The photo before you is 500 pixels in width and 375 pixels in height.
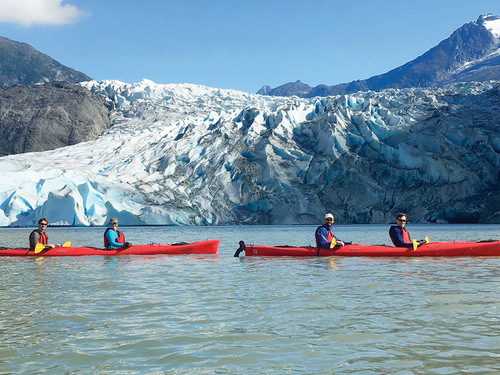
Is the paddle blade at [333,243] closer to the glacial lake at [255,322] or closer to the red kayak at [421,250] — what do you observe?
the red kayak at [421,250]

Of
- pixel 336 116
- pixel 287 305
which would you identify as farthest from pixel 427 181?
pixel 287 305

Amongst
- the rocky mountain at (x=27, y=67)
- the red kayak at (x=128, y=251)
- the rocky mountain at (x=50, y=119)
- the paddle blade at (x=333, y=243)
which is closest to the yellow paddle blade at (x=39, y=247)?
the red kayak at (x=128, y=251)

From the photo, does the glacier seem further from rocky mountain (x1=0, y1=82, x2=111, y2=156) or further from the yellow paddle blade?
the yellow paddle blade

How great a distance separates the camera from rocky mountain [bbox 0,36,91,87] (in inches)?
5330

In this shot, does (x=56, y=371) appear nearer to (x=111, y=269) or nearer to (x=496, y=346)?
(x=496, y=346)

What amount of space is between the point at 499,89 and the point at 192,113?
3372 centimetres

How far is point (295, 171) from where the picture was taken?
49406 mm

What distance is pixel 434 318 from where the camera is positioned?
214 inches

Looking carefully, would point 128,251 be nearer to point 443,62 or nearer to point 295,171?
point 295,171

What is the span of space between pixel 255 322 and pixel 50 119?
2948 inches

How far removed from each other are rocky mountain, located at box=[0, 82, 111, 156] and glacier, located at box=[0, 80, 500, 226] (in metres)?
18.8

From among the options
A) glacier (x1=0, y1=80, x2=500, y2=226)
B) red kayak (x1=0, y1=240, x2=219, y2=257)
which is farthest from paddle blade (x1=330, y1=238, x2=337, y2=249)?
glacier (x1=0, y1=80, x2=500, y2=226)

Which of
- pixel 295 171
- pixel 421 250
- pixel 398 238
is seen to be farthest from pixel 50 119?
pixel 421 250

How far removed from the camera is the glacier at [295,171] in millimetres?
42844
